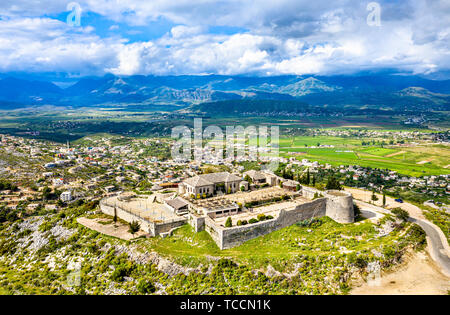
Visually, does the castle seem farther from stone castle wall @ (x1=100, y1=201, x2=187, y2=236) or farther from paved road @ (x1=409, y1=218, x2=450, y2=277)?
paved road @ (x1=409, y1=218, x2=450, y2=277)

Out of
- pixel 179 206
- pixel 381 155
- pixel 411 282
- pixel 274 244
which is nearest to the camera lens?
pixel 411 282

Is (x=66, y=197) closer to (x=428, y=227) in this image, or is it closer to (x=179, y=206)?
(x=179, y=206)

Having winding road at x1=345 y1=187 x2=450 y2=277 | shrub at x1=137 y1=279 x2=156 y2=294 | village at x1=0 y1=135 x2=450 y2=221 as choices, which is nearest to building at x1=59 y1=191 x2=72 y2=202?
village at x1=0 y1=135 x2=450 y2=221

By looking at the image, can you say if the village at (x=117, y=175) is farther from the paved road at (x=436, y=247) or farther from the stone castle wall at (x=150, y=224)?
the paved road at (x=436, y=247)

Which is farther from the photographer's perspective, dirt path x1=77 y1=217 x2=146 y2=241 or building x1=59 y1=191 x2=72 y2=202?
building x1=59 y1=191 x2=72 y2=202

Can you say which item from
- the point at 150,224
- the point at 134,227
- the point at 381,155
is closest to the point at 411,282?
the point at 150,224

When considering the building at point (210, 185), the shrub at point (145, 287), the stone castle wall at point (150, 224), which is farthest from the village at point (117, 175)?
the shrub at point (145, 287)

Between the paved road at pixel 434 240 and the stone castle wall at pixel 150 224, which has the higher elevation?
the stone castle wall at pixel 150 224
